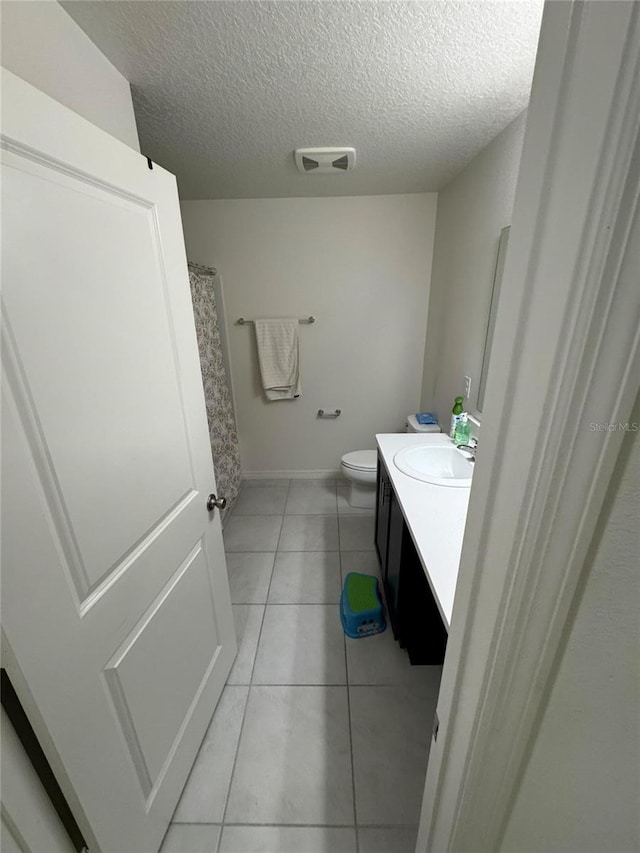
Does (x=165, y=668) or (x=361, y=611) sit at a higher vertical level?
(x=165, y=668)

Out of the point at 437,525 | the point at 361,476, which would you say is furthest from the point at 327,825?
the point at 361,476

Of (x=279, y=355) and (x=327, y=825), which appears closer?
(x=327, y=825)

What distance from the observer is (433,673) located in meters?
1.47

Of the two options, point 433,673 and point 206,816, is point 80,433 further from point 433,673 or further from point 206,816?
point 433,673

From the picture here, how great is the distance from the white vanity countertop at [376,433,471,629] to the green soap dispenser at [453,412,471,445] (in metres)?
0.43

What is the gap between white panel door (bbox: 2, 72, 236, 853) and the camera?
1.88 ft

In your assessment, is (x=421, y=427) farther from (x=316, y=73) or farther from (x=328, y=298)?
(x=316, y=73)

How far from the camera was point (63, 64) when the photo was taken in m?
0.88

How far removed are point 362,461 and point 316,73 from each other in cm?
207

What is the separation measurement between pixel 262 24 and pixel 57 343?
107 centimetres

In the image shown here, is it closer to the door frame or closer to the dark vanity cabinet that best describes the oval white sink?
the dark vanity cabinet

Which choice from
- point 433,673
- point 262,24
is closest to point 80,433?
point 262,24

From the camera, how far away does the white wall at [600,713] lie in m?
0.35

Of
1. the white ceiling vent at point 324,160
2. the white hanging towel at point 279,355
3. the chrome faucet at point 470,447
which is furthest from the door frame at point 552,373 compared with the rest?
the white hanging towel at point 279,355
